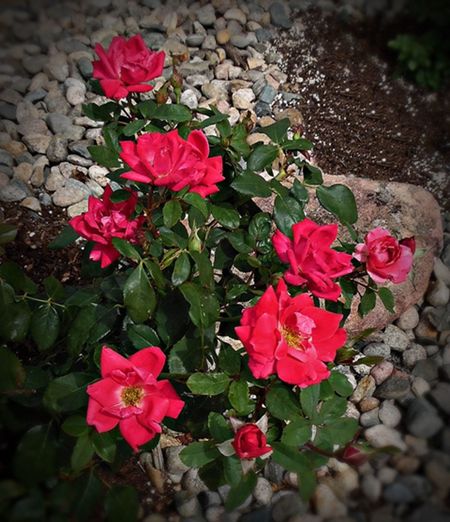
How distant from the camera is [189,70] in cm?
225

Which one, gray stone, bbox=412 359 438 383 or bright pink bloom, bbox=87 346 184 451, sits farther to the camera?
gray stone, bbox=412 359 438 383

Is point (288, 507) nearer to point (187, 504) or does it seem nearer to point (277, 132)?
point (187, 504)

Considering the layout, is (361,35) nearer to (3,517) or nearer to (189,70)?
(189,70)

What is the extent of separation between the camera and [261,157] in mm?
1117

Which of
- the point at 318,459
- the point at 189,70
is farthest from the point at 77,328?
the point at 189,70

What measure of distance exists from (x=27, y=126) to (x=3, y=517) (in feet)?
4.85

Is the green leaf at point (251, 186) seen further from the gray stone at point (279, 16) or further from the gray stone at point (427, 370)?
the gray stone at point (279, 16)

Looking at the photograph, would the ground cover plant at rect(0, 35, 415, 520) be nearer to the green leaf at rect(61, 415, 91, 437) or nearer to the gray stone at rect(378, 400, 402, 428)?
the green leaf at rect(61, 415, 91, 437)

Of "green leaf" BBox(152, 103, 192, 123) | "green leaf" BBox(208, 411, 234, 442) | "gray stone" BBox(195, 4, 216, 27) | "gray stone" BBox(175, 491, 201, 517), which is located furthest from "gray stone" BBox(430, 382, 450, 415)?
"gray stone" BBox(195, 4, 216, 27)

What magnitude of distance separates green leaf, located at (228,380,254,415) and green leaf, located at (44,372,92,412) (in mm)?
231

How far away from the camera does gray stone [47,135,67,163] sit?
189cm

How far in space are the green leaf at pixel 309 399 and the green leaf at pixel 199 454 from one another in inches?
6.3

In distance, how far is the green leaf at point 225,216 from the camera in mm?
1058

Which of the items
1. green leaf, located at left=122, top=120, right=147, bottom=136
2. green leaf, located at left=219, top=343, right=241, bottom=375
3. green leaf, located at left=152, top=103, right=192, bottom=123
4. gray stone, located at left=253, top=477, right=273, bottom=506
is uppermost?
green leaf, located at left=152, top=103, right=192, bottom=123
